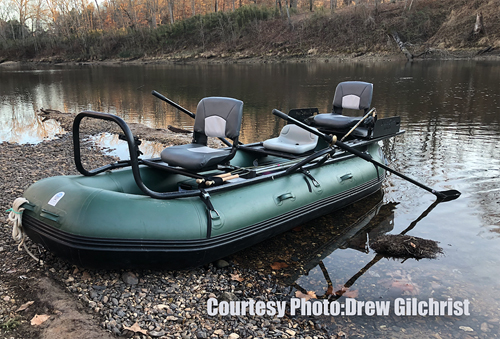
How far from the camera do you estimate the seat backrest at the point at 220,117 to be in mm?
4469

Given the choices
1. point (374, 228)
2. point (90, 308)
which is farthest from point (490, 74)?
point (90, 308)

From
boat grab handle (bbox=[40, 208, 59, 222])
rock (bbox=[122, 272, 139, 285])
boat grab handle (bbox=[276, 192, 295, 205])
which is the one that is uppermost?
boat grab handle (bbox=[40, 208, 59, 222])

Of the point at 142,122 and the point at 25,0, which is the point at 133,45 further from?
the point at 142,122

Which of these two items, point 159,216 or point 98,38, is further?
point 98,38

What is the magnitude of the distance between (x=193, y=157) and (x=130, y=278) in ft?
4.31

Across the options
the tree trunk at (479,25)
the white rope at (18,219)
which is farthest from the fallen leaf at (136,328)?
the tree trunk at (479,25)

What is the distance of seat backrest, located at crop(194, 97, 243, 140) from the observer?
4.47m

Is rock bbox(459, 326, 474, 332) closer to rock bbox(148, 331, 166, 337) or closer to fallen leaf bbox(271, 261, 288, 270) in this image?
fallen leaf bbox(271, 261, 288, 270)

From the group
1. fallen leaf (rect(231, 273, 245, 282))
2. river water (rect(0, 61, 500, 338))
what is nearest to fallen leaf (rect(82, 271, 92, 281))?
fallen leaf (rect(231, 273, 245, 282))

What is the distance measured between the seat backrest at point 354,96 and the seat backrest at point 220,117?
8.80ft

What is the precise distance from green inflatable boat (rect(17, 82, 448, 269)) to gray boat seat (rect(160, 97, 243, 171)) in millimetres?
12

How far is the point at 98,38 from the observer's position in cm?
4791

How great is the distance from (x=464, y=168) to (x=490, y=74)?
48.4 ft

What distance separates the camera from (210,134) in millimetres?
4652
